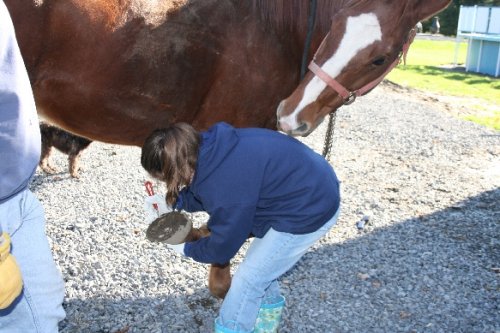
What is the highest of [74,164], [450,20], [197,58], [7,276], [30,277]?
[197,58]

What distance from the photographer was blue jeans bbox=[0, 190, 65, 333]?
162 centimetres

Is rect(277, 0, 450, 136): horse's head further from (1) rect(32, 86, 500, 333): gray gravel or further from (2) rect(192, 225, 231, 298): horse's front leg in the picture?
(1) rect(32, 86, 500, 333): gray gravel

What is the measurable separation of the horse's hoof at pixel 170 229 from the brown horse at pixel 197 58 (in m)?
0.51

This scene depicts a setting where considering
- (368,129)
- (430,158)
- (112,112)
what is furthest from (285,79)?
(368,129)

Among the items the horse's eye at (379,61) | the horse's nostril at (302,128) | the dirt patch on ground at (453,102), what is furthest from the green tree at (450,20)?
the horse's nostril at (302,128)

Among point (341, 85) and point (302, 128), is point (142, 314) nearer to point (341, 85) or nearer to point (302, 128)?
point (302, 128)

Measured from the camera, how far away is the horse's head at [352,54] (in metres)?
2.32

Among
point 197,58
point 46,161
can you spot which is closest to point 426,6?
point 197,58

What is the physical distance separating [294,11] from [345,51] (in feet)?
1.62

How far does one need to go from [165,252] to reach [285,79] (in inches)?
58.2

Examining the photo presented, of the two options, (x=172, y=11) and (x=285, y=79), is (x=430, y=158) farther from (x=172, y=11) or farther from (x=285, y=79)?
(x=172, y=11)

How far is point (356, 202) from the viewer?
4.43 m

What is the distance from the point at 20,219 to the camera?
1588mm

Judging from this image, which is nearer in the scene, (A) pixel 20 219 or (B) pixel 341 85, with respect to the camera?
(A) pixel 20 219
